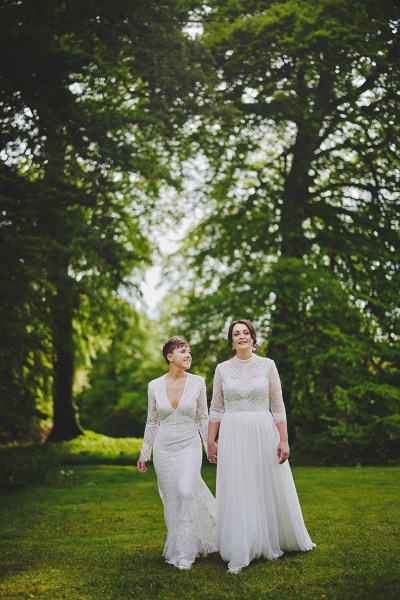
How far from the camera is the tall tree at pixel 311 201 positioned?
54.6 feet

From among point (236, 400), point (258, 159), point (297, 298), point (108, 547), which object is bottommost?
point (108, 547)

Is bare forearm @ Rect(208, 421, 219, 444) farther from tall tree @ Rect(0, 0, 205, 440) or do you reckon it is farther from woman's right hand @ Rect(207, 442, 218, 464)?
tall tree @ Rect(0, 0, 205, 440)

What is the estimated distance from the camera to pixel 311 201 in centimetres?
1973

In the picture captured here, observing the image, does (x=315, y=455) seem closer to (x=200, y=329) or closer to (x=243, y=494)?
(x=200, y=329)

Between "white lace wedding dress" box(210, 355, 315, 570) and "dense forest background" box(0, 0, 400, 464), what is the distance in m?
6.44

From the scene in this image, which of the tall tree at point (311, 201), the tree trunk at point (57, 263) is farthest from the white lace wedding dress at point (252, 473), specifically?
the tall tree at point (311, 201)

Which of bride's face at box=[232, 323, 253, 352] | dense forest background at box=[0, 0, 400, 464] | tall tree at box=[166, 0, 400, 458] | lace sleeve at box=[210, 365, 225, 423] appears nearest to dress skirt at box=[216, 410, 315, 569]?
lace sleeve at box=[210, 365, 225, 423]

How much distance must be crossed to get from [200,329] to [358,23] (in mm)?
9462

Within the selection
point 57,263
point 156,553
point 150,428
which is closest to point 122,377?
point 57,263

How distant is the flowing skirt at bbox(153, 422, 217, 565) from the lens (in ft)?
19.4

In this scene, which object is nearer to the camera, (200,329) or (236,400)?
(236,400)

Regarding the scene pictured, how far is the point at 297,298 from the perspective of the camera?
1731 cm

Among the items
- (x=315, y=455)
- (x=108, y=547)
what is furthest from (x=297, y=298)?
(x=108, y=547)

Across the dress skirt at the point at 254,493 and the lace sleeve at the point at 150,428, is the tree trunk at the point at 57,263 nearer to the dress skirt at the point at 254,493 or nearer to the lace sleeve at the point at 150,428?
the lace sleeve at the point at 150,428
